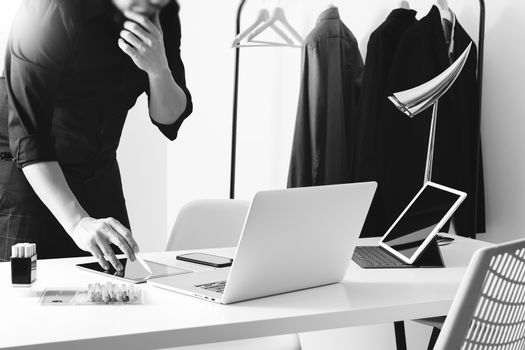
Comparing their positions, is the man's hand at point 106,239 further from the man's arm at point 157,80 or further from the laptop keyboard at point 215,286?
the man's arm at point 157,80

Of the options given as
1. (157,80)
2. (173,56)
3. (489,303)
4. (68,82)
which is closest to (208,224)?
(157,80)

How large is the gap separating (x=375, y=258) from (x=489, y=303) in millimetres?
676

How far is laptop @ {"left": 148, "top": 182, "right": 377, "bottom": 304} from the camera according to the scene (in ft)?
4.23

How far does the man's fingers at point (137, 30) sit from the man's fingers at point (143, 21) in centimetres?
9

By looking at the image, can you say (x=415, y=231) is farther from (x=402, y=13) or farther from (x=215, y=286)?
(x=402, y=13)

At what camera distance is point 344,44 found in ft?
9.92

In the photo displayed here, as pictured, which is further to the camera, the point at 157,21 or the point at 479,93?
the point at 157,21

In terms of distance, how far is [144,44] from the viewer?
2.50m

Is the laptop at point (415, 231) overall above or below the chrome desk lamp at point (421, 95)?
below

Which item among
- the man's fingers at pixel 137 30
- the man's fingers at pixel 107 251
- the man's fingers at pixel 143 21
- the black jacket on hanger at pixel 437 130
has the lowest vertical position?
the man's fingers at pixel 107 251

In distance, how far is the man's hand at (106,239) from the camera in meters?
1.49

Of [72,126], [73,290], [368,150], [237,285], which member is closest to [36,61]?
[72,126]

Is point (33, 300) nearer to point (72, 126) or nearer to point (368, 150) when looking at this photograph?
point (72, 126)

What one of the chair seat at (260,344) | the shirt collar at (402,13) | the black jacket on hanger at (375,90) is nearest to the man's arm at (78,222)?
the chair seat at (260,344)
